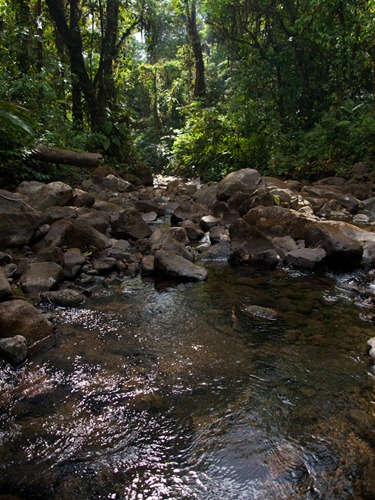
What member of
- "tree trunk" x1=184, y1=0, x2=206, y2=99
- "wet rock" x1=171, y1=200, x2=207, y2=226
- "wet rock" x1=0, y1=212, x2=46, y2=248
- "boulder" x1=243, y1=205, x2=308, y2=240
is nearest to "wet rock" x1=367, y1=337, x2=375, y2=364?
"boulder" x1=243, y1=205, x2=308, y2=240

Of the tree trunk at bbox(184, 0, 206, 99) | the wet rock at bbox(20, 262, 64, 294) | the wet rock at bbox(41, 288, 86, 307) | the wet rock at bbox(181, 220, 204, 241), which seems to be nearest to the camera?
the wet rock at bbox(41, 288, 86, 307)

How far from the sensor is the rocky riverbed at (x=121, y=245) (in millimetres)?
3996

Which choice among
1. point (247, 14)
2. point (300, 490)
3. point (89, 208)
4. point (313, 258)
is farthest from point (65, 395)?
point (247, 14)

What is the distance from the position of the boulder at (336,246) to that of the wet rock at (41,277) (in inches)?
134

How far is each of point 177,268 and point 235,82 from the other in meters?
13.4

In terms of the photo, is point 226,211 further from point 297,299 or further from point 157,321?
→ point 157,321

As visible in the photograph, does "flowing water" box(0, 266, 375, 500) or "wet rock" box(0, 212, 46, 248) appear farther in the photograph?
"wet rock" box(0, 212, 46, 248)

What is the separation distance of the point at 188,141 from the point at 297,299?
40.4ft

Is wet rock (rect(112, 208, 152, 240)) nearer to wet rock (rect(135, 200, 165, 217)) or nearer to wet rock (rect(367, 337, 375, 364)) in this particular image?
wet rock (rect(135, 200, 165, 217))

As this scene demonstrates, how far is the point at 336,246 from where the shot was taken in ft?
16.8

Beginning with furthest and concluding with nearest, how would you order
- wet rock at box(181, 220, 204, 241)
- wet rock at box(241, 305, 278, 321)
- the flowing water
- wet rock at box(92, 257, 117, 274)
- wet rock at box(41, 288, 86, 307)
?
wet rock at box(181, 220, 204, 241) < wet rock at box(92, 257, 117, 274) < wet rock at box(41, 288, 86, 307) < wet rock at box(241, 305, 278, 321) < the flowing water

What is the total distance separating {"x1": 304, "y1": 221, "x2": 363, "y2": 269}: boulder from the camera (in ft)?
16.7

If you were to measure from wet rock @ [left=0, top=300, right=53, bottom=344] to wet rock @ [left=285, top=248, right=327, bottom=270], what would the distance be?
3.31m

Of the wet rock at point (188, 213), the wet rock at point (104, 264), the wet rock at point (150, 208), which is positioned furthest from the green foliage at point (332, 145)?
the wet rock at point (104, 264)
